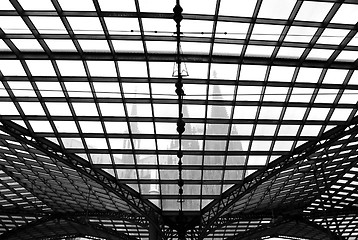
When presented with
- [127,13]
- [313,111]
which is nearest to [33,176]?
[127,13]

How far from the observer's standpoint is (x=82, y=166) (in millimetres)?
30750

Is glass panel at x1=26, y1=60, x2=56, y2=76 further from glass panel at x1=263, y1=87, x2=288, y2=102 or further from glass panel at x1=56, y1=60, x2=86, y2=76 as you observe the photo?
glass panel at x1=263, y1=87, x2=288, y2=102

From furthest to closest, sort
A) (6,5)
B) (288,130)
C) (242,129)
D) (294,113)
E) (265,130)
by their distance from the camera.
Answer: (288,130), (265,130), (242,129), (294,113), (6,5)

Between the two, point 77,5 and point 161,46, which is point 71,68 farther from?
point 161,46

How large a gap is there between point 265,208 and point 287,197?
475cm

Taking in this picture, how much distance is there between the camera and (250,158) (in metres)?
30.8

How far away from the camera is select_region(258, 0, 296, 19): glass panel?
17812 mm

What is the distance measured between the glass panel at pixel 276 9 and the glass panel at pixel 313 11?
2.07 feet

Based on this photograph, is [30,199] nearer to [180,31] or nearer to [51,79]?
[51,79]

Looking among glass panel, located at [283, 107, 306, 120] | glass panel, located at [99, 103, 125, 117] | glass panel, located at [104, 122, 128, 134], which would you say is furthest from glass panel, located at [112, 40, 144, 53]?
A: glass panel, located at [283, 107, 306, 120]

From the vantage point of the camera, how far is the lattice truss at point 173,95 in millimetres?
18766

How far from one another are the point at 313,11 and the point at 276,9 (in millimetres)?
2026

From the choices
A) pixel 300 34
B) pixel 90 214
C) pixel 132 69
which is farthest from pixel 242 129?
pixel 90 214

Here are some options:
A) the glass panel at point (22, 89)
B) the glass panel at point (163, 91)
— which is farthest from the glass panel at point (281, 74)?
the glass panel at point (22, 89)
